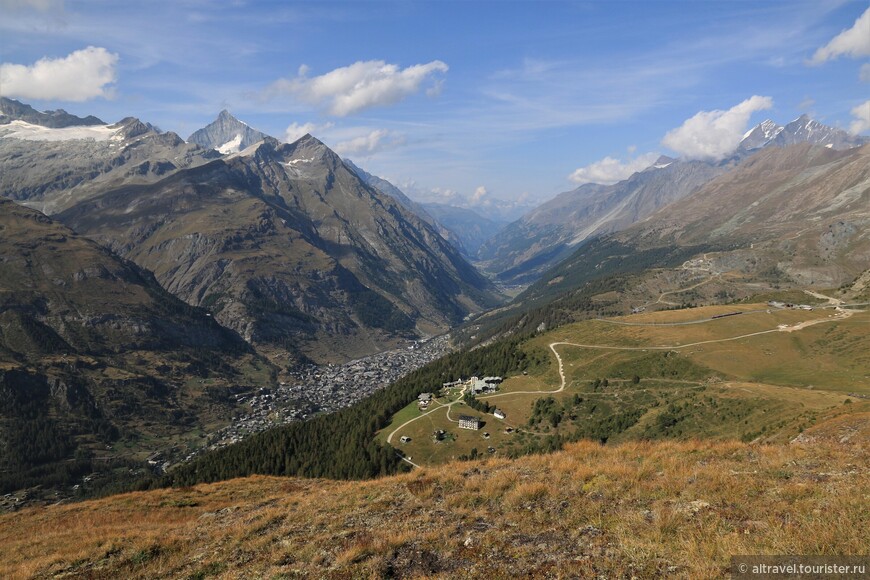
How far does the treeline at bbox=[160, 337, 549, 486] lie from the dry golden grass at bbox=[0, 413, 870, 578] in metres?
73.1

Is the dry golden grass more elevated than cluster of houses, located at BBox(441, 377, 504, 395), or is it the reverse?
the dry golden grass

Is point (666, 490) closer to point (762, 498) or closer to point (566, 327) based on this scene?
point (762, 498)

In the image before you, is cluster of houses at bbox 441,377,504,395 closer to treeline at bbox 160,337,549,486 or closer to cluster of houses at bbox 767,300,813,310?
treeline at bbox 160,337,549,486

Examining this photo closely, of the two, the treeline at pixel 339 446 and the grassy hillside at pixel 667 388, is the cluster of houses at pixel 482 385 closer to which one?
the grassy hillside at pixel 667 388

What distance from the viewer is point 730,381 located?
115 meters

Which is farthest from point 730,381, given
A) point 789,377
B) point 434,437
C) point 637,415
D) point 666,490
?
point 666,490

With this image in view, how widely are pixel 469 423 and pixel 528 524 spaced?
323ft

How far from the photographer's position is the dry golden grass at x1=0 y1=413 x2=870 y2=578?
14.4 meters

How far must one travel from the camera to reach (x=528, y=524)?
61.0 ft

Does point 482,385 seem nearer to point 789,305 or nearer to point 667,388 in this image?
point 667,388

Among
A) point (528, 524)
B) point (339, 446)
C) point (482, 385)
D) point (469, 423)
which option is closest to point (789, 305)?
point (482, 385)

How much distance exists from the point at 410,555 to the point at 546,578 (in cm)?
546

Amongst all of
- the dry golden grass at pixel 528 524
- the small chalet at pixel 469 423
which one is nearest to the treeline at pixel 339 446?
the small chalet at pixel 469 423

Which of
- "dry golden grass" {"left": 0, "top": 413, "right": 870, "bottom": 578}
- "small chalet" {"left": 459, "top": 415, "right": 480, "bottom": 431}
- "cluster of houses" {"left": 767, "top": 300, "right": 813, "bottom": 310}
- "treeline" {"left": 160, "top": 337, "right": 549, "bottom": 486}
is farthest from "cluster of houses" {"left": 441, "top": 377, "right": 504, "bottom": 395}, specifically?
"cluster of houses" {"left": 767, "top": 300, "right": 813, "bottom": 310}
